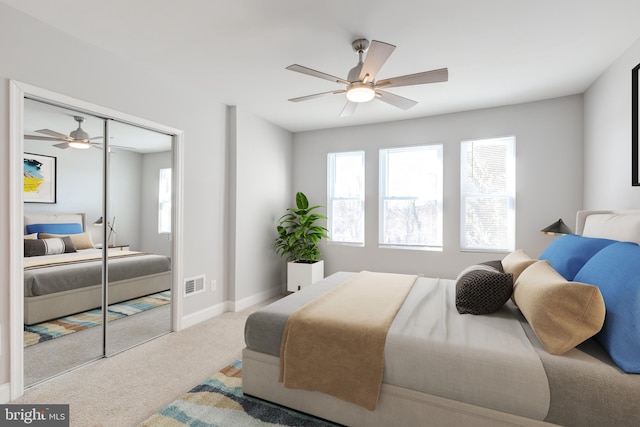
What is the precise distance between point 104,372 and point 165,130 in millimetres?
2217

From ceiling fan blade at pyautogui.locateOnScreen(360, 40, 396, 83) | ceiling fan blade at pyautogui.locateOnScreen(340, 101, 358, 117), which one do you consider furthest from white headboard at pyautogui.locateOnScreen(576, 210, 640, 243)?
ceiling fan blade at pyautogui.locateOnScreen(340, 101, 358, 117)

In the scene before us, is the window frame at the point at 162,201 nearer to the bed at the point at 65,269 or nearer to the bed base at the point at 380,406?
the bed at the point at 65,269

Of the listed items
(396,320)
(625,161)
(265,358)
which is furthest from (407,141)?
(265,358)

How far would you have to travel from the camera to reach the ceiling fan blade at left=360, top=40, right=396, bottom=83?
6.05 ft

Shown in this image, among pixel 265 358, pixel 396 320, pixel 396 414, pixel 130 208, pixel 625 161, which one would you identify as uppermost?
pixel 625 161

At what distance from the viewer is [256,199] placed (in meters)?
4.25

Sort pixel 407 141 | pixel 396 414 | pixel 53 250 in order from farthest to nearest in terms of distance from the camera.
→ pixel 407 141, pixel 53 250, pixel 396 414

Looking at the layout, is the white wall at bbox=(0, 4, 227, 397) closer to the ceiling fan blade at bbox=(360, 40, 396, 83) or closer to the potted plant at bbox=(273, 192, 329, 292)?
the potted plant at bbox=(273, 192, 329, 292)

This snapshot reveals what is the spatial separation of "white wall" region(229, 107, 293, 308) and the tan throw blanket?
7.29ft

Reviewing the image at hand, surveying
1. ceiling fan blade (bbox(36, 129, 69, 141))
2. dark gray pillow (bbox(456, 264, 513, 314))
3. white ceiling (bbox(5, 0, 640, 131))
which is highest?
white ceiling (bbox(5, 0, 640, 131))

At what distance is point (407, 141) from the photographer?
433 cm

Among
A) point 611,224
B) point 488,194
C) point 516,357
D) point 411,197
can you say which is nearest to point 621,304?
point 516,357

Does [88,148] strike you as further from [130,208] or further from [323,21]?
[323,21]

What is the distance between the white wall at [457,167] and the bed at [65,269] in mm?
2863
